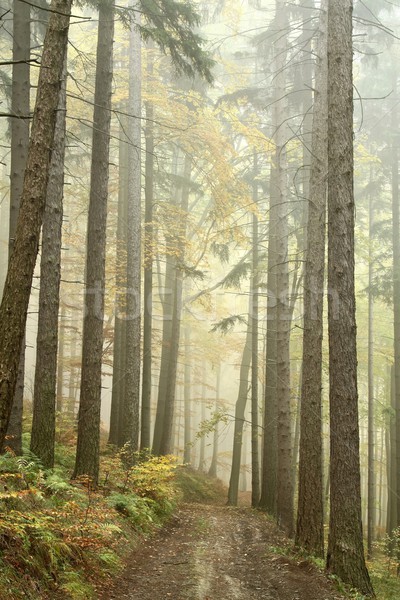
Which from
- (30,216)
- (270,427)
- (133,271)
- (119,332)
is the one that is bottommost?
(270,427)

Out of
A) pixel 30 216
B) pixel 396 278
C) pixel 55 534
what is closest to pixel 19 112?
pixel 30 216

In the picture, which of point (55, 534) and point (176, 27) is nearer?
point (55, 534)

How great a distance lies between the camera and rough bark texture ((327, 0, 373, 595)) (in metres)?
7.38

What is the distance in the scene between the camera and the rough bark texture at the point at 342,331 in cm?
738

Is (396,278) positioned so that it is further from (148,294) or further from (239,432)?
(148,294)

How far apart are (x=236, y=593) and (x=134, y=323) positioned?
23.5 ft

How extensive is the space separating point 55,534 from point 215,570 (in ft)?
9.73

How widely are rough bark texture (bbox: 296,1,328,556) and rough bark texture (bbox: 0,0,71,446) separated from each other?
5576mm

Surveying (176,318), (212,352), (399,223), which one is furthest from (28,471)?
(212,352)

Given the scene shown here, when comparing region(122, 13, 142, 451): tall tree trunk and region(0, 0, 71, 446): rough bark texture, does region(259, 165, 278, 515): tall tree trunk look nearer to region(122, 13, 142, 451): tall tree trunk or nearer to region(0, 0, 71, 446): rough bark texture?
region(122, 13, 142, 451): tall tree trunk

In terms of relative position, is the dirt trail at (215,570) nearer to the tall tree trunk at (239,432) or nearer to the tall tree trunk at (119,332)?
the tall tree trunk at (119,332)

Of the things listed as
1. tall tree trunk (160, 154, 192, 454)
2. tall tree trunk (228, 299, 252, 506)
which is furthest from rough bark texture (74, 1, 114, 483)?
tall tree trunk (228, 299, 252, 506)

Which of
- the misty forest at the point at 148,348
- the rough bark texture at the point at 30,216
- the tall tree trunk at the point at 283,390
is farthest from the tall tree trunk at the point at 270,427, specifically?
the rough bark texture at the point at 30,216

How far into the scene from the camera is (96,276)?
9.88m
